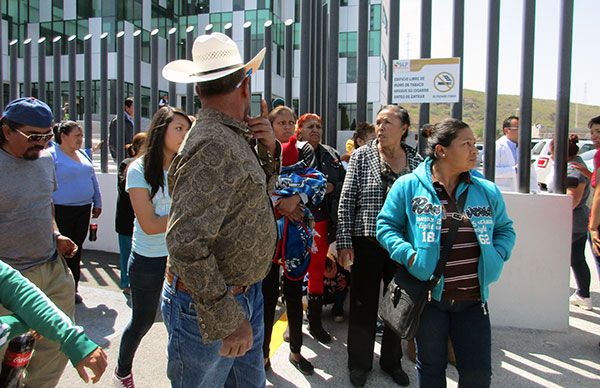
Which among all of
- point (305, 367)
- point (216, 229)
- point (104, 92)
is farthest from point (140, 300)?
point (104, 92)

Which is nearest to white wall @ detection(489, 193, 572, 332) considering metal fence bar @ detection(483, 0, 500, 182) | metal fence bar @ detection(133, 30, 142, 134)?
metal fence bar @ detection(483, 0, 500, 182)

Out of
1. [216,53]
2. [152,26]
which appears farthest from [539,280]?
[152,26]

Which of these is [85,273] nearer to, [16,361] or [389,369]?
[389,369]

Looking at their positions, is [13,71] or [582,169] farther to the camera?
[13,71]

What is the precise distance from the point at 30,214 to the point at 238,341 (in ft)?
5.83

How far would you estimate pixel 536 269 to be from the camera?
4547 mm

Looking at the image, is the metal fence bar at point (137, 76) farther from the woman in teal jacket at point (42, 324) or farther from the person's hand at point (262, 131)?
the woman in teal jacket at point (42, 324)

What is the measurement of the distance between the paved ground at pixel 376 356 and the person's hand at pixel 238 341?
1.83 m

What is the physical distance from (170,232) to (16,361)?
774 millimetres

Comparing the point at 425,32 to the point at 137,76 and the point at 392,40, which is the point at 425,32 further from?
the point at 137,76

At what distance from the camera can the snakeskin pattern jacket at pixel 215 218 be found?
5.84ft

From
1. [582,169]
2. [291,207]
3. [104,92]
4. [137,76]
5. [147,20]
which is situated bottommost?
[291,207]

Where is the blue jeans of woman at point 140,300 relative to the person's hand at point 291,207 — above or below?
below

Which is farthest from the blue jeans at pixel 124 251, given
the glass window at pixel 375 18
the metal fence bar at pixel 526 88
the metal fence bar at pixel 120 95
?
the glass window at pixel 375 18
